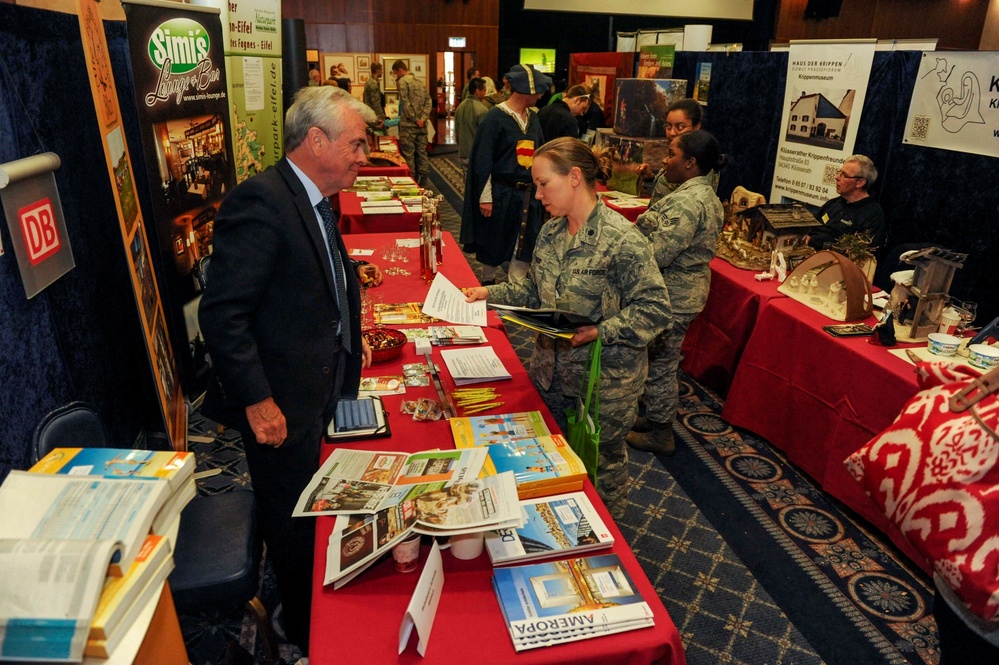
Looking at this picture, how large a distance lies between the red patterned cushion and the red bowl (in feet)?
5.12

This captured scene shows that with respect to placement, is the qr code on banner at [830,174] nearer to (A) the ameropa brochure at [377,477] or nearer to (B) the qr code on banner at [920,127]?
(B) the qr code on banner at [920,127]

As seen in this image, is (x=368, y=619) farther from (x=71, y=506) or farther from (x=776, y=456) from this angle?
(x=776, y=456)

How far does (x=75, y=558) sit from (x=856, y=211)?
4000 millimetres

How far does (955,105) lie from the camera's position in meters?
3.42

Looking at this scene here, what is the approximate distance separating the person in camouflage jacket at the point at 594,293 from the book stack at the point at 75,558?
127 cm

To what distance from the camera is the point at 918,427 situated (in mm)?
1396

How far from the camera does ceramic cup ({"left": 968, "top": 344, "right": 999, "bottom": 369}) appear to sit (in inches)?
93.1

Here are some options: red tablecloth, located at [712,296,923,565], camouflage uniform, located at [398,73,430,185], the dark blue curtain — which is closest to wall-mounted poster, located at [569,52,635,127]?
camouflage uniform, located at [398,73,430,185]

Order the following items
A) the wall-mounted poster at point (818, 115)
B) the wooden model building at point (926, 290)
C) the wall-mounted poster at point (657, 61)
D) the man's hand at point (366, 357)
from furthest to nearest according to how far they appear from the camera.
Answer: the wall-mounted poster at point (657, 61) → the wall-mounted poster at point (818, 115) → the wooden model building at point (926, 290) → the man's hand at point (366, 357)

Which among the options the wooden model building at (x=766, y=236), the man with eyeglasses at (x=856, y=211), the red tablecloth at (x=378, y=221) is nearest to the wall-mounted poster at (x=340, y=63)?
A: the red tablecloth at (x=378, y=221)

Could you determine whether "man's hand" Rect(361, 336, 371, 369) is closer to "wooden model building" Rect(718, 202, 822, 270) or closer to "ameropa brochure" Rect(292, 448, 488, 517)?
"ameropa brochure" Rect(292, 448, 488, 517)

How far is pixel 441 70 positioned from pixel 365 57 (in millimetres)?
1707

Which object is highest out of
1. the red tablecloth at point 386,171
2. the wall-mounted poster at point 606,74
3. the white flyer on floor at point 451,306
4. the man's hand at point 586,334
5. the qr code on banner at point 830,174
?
the wall-mounted poster at point 606,74

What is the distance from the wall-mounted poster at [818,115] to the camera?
4.07 meters
